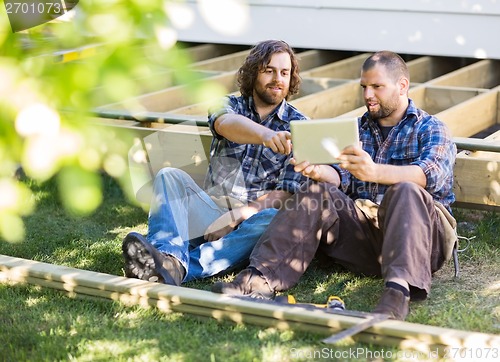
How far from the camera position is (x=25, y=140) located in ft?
4.18

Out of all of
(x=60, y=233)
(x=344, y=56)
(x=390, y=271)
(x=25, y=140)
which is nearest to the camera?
(x=25, y=140)

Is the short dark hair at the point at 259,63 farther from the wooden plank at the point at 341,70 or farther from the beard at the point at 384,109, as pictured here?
the wooden plank at the point at 341,70

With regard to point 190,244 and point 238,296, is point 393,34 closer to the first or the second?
point 190,244

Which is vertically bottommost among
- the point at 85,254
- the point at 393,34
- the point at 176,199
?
the point at 85,254

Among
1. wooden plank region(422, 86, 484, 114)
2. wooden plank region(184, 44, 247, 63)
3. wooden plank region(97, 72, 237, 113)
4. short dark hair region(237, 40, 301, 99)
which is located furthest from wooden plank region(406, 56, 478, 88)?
short dark hair region(237, 40, 301, 99)

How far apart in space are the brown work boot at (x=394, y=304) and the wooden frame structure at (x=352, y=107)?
A: 1294 millimetres

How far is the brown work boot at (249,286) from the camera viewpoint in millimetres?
3512

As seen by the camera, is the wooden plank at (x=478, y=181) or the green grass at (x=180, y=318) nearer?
the green grass at (x=180, y=318)

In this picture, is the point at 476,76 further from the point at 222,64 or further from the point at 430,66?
the point at 222,64

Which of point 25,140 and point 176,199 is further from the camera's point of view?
point 176,199

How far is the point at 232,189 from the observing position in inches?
164

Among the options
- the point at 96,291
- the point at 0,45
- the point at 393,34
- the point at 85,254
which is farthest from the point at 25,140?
the point at 393,34

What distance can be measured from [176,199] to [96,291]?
1.89 feet

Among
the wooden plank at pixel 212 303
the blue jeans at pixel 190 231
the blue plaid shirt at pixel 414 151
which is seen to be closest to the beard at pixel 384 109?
the blue plaid shirt at pixel 414 151
